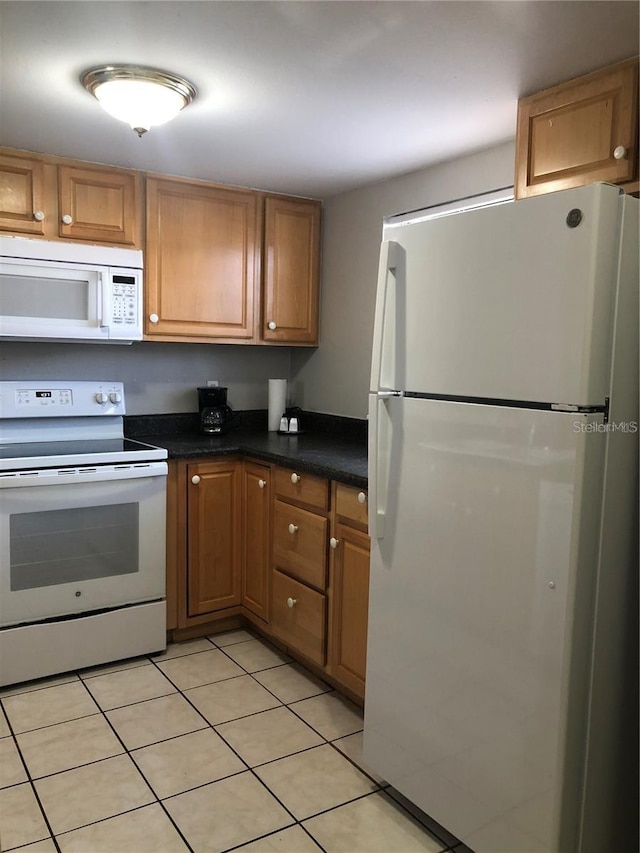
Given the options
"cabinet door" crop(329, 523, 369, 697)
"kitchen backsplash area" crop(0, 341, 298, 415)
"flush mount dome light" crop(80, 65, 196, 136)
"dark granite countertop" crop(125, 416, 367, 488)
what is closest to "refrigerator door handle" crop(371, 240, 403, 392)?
"dark granite countertop" crop(125, 416, 367, 488)

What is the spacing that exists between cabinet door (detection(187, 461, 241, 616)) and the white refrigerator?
132 centimetres

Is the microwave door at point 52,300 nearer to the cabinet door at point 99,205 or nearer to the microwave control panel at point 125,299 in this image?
the microwave control panel at point 125,299

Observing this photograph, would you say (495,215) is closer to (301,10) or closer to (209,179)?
(301,10)

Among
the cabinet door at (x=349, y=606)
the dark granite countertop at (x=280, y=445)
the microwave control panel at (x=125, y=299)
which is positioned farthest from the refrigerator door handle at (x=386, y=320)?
the microwave control panel at (x=125, y=299)

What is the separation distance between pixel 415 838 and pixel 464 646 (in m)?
0.62

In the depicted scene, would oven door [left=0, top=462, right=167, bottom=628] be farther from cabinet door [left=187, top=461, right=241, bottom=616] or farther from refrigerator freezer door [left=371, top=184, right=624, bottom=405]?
refrigerator freezer door [left=371, top=184, right=624, bottom=405]

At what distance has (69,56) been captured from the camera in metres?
1.92

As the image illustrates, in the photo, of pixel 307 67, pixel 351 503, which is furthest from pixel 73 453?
pixel 307 67

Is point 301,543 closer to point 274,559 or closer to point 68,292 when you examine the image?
point 274,559

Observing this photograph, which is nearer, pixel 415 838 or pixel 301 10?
pixel 301 10

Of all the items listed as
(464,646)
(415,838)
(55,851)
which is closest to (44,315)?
(55,851)

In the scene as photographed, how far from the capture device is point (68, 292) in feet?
9.57

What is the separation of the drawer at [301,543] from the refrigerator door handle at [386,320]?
867mm

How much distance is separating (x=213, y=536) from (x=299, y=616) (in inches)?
23.6
